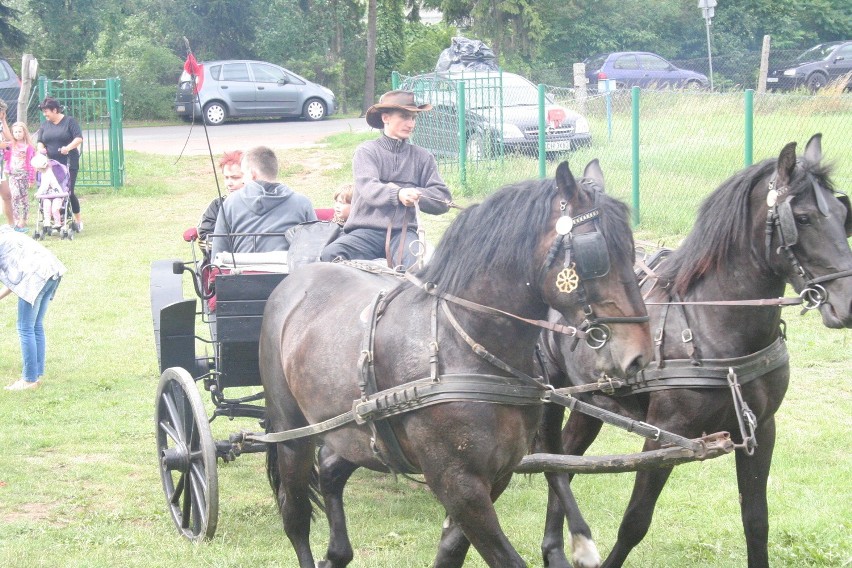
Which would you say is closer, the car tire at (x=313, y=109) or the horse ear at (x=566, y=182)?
the horse ear at (x=566, y=182)

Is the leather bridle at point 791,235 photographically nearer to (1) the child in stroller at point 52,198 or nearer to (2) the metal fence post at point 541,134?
(2) the metal fence post at point 541,134

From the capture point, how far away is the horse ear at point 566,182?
11.5 ft

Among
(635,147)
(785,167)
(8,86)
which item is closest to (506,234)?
(785,167)

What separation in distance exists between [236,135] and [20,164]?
863 cm

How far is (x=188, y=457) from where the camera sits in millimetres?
5562

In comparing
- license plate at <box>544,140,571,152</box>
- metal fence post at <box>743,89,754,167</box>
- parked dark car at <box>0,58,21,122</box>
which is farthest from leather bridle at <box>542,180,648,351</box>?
parked dark car at <box>0,58,21,122</box>

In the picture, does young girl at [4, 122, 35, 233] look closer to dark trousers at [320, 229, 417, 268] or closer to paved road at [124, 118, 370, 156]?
paved road at [124, 118, 370, 156]

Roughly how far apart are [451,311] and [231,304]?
1.99 m

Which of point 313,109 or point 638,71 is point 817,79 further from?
point 313,109

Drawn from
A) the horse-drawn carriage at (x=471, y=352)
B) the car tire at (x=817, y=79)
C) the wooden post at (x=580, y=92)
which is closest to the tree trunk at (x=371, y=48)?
the wooden post at (x=580, y=92)

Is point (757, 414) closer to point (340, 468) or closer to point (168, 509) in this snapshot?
point (340, 468)

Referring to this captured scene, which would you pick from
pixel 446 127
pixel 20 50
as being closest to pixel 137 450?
pixel 446 127

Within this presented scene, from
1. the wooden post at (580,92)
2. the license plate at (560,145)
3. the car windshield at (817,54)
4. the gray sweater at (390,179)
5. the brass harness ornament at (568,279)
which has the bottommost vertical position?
the brass harness ornament at (568,279)

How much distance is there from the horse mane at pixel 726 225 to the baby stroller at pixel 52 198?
1215 centimetres
